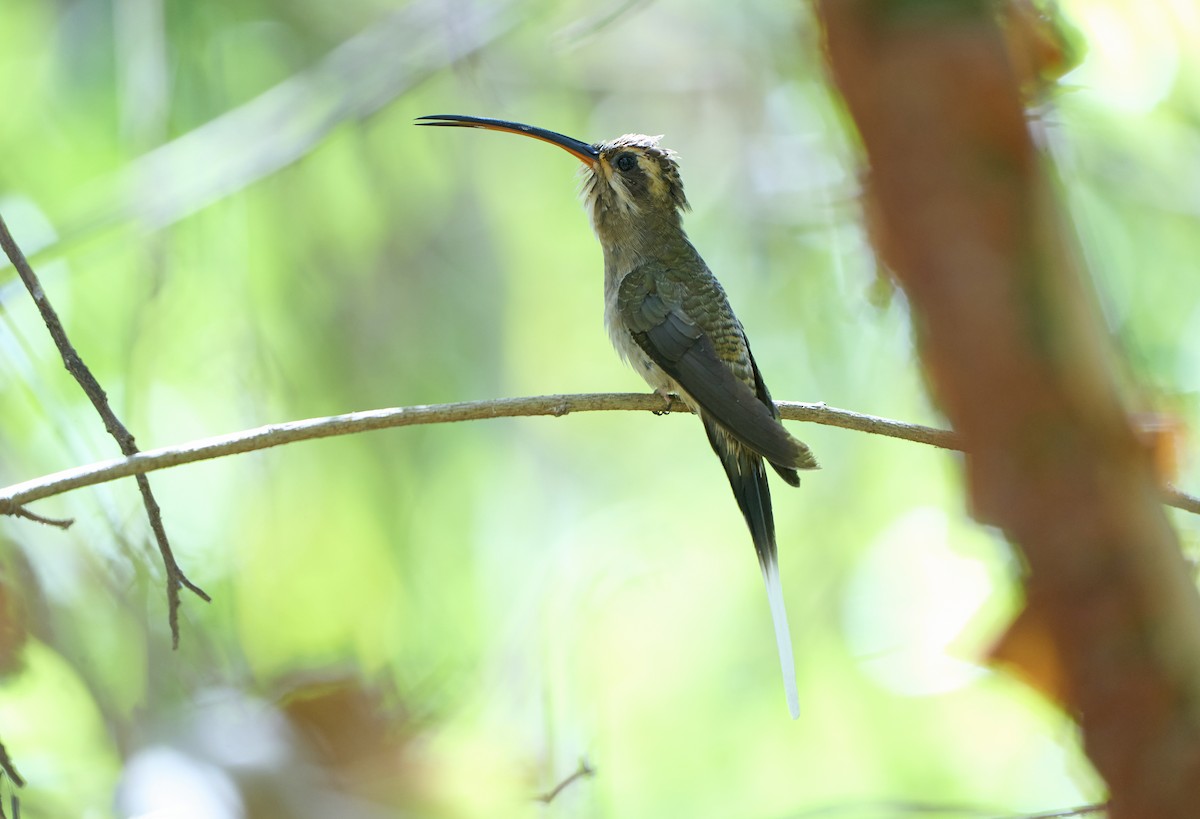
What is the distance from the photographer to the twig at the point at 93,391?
91.9 inches

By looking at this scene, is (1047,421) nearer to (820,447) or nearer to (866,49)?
(866,49)

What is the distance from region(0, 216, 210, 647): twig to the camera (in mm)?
2334

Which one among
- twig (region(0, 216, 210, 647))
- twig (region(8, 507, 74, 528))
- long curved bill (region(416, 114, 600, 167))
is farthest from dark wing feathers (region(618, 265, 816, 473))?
twig (region(8, 507, 74, 528))

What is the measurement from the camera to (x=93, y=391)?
2393 mm

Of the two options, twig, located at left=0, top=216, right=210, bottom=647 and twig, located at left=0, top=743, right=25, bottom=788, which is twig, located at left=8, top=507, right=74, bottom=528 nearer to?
twig, located at left=0, top=216, right=210, bottom=647

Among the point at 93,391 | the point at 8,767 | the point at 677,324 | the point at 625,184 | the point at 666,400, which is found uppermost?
the point at 625,184

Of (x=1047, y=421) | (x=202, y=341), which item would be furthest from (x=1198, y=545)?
(x=202, y=341)

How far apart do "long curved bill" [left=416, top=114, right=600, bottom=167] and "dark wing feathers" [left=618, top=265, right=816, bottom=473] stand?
21.9 inches

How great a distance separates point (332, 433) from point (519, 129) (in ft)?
6.82

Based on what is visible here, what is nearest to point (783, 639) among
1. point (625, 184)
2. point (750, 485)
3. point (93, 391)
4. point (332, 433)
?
point (750, 485)

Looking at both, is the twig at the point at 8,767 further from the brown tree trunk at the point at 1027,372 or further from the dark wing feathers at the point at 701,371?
the brown tree trunk at the point at 1027,372

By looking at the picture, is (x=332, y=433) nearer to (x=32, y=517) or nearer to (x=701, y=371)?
(x=32, y=517)

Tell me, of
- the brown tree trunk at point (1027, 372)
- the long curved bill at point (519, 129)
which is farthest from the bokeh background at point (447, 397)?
the brown tree trunk at point (1027, 372)

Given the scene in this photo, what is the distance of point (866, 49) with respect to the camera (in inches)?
18.3
